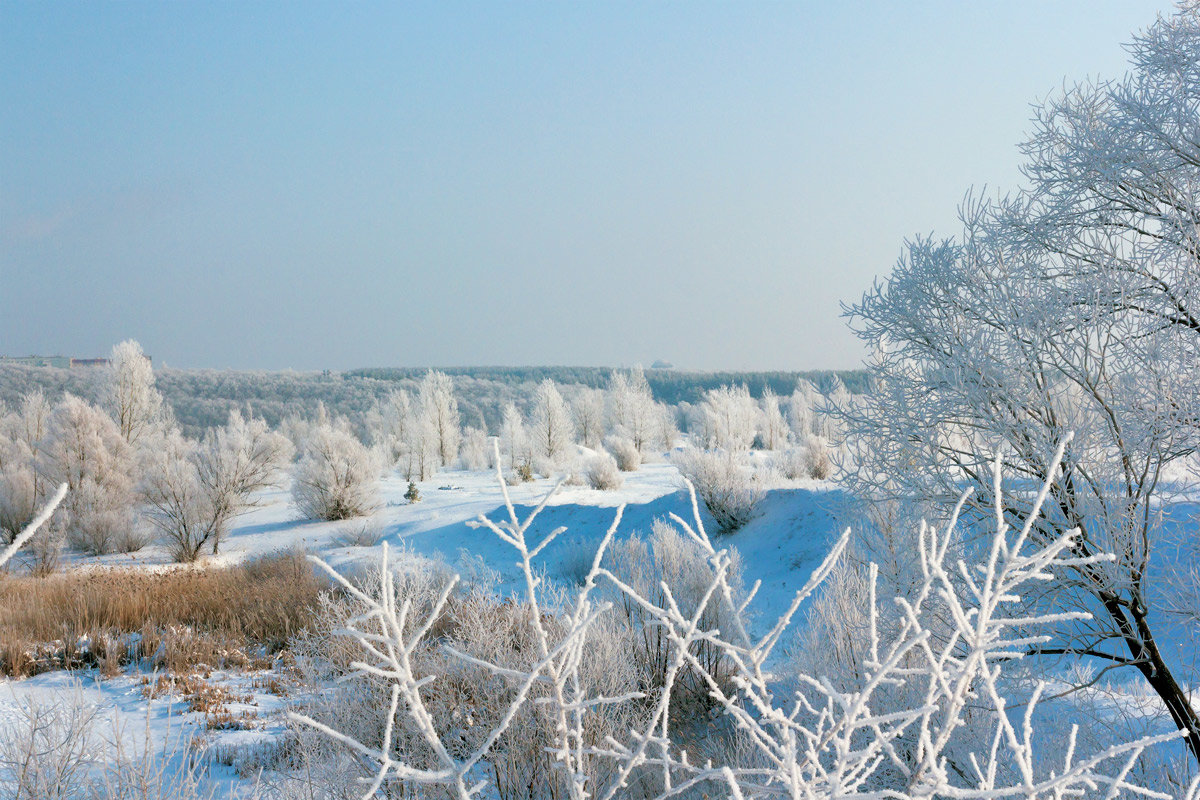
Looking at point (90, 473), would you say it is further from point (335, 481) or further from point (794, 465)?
point (794, 465)

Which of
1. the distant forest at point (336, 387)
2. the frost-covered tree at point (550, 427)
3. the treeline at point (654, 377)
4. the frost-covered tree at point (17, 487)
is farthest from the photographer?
the treeline at point (654, 377)

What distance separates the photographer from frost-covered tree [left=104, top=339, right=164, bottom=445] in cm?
3008

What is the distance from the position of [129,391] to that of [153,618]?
24.0 metres

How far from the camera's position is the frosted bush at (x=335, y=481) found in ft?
71.6

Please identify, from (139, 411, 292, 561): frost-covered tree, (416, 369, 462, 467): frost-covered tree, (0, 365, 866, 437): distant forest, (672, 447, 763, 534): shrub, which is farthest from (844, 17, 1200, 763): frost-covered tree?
(0, 365, 866, 437): distant forest

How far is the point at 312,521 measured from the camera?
72.4 ft

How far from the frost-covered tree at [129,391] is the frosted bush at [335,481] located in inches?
483

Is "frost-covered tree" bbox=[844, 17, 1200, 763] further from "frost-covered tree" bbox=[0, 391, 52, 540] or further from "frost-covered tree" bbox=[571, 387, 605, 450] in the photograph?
"frost-covered tree" bbox=[571, 387, 605, 450]

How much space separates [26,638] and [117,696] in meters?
2.65

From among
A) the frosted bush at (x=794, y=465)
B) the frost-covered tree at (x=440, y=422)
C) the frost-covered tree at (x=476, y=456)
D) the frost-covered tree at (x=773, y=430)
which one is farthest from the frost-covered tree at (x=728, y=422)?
the frost-covered tree at (x=440, y=422)

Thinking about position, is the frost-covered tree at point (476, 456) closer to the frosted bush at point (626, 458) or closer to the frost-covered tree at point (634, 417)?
the frost-covered tree at point (634, 417)

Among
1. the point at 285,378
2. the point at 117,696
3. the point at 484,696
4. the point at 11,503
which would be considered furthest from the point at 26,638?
the point at 285,378

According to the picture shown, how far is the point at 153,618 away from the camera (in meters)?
10.3

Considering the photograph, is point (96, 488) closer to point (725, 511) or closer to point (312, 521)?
point (312, 521)
